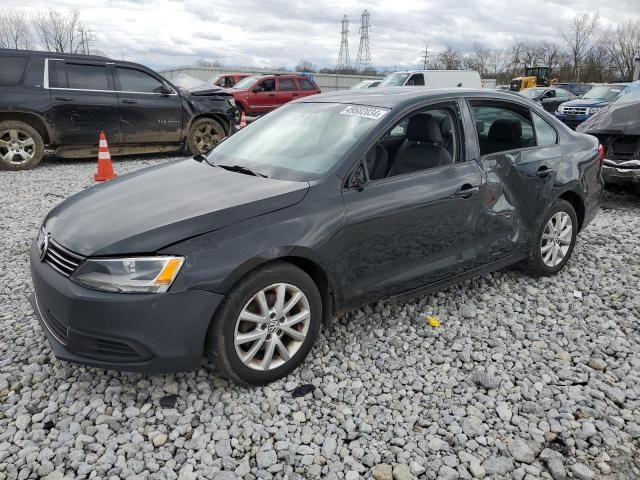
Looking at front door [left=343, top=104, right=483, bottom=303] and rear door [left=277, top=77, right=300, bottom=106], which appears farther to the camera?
rear door [left=277, top=77, right=300, bottom=106]

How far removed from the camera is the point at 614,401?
286cm

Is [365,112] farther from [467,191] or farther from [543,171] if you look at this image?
[543,171]

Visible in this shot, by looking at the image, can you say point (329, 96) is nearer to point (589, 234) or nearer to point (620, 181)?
point (589, 234)

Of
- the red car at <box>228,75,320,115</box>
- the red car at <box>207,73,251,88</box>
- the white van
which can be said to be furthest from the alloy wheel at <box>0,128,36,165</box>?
the red car at <box>207,73,251,88</box>

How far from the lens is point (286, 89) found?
18.4 m

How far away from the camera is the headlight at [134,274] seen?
2482mm

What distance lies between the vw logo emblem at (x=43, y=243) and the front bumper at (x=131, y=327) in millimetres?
273

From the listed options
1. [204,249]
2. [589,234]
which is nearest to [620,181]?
[589,234]

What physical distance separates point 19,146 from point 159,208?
7147mm

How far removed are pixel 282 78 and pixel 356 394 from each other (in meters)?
16.8

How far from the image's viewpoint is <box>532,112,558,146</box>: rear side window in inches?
167

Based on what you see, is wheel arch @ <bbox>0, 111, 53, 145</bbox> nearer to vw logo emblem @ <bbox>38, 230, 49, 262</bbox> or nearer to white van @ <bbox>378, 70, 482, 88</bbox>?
vw logo emblem @ <bbox>38, 230, 49, 262</bbox>

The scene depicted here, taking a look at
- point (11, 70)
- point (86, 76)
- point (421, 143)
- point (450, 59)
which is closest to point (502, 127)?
point (421, 143)

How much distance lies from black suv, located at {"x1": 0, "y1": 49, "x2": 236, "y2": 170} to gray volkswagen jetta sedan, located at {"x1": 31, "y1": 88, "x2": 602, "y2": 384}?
598 cm
